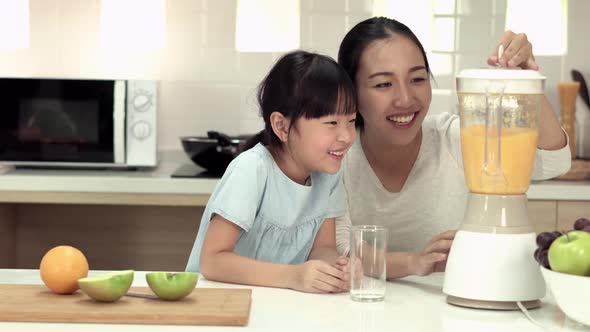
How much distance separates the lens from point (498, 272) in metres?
1.47

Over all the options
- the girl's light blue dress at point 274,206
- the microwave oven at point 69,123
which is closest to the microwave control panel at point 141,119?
the microwave oven at point 69,123

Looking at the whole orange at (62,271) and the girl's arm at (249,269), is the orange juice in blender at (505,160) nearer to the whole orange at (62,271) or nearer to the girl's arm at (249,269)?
the girl's arm at (249,269)

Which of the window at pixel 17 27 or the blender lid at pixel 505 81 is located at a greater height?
the window at pixel 17 27

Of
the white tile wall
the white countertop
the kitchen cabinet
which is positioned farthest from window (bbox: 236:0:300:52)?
the kitchen cabinet

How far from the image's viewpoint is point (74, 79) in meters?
3.26

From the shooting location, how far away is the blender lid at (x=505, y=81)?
1.50 meters

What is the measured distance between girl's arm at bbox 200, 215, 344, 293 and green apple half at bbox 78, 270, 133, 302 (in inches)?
11.8

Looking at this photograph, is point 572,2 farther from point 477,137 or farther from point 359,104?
point 477,137

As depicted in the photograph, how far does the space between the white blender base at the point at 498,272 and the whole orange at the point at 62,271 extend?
609 millimetres

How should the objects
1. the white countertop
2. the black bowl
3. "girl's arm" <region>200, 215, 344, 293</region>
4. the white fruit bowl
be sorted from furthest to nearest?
the black bowl → the white countertop → "girl's arm" <region>200, 215, 344, 293</region> → the white fruit bowl

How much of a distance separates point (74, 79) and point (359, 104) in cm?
150

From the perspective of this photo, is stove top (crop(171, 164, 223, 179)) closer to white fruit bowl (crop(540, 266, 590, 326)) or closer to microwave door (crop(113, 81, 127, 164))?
microwave door (crop(113, 81, 127, 164))

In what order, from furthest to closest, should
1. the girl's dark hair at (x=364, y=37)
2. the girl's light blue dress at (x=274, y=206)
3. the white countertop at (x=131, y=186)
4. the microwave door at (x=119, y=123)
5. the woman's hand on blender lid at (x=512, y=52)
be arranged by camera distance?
the microwave door at (x=119, y=123), the white countertop at (x=131, y=186), the girl's dark hair at (x=364, y=37), the girl's light blue dress at (x=274, y=206), the woman's hand on blender lid at (x=512, y=52)

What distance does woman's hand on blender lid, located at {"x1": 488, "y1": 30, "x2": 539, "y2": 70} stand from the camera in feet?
5.65
